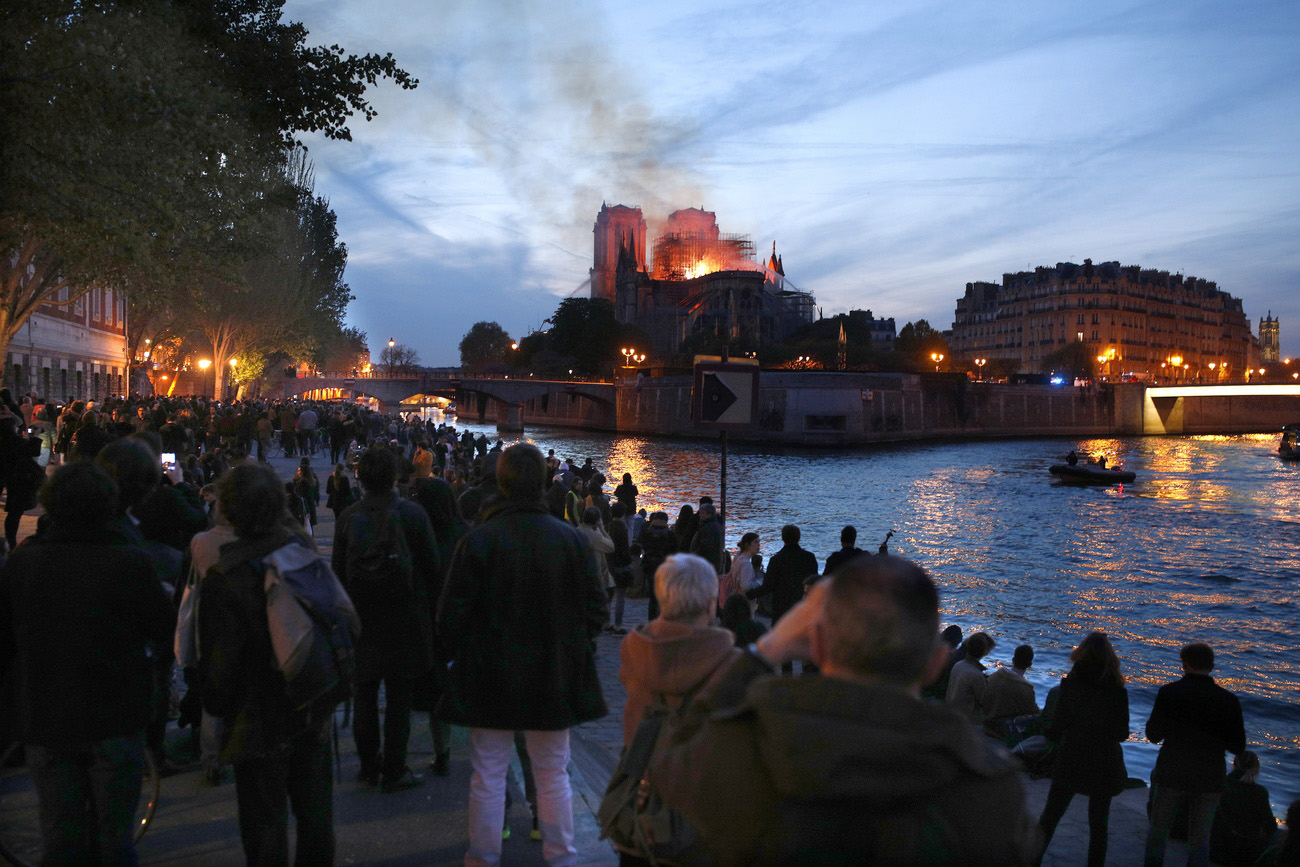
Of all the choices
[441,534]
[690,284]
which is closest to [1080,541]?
[441,534]

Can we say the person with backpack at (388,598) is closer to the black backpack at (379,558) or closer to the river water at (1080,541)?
the black backpack at (379,558)

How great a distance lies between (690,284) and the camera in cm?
14275

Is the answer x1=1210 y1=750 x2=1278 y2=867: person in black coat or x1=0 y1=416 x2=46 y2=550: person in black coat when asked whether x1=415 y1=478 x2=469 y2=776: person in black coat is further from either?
x1=0 y1=416 x2=46 y2=550: person in black coat

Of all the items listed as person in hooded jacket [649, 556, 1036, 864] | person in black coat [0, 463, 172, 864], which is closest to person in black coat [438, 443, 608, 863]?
person in black coat [0, 463, 172, 864]

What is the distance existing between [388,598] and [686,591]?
2180mm

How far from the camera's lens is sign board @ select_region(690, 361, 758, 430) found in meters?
7.47

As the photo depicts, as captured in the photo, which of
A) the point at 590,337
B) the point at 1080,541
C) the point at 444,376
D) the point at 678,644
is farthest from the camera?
the point at 590,337

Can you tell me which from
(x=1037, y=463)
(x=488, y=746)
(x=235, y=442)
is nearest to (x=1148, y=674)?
(x=488, y=746)

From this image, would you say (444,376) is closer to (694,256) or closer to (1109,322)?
(694,256)

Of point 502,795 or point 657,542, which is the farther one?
point 657,542

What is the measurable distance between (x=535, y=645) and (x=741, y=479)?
43.1 meters

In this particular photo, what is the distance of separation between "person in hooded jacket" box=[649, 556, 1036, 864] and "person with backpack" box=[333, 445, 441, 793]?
3.01 metres

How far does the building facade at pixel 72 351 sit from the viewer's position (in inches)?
1168

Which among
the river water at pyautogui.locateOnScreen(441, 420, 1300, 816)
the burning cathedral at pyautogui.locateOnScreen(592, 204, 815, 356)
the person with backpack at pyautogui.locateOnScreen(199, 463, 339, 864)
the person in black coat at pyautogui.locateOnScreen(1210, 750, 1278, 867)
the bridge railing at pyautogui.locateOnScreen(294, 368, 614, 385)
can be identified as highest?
the burning cathedral at pyautogui.locateOnScreen(592, 204, 815, 356)
